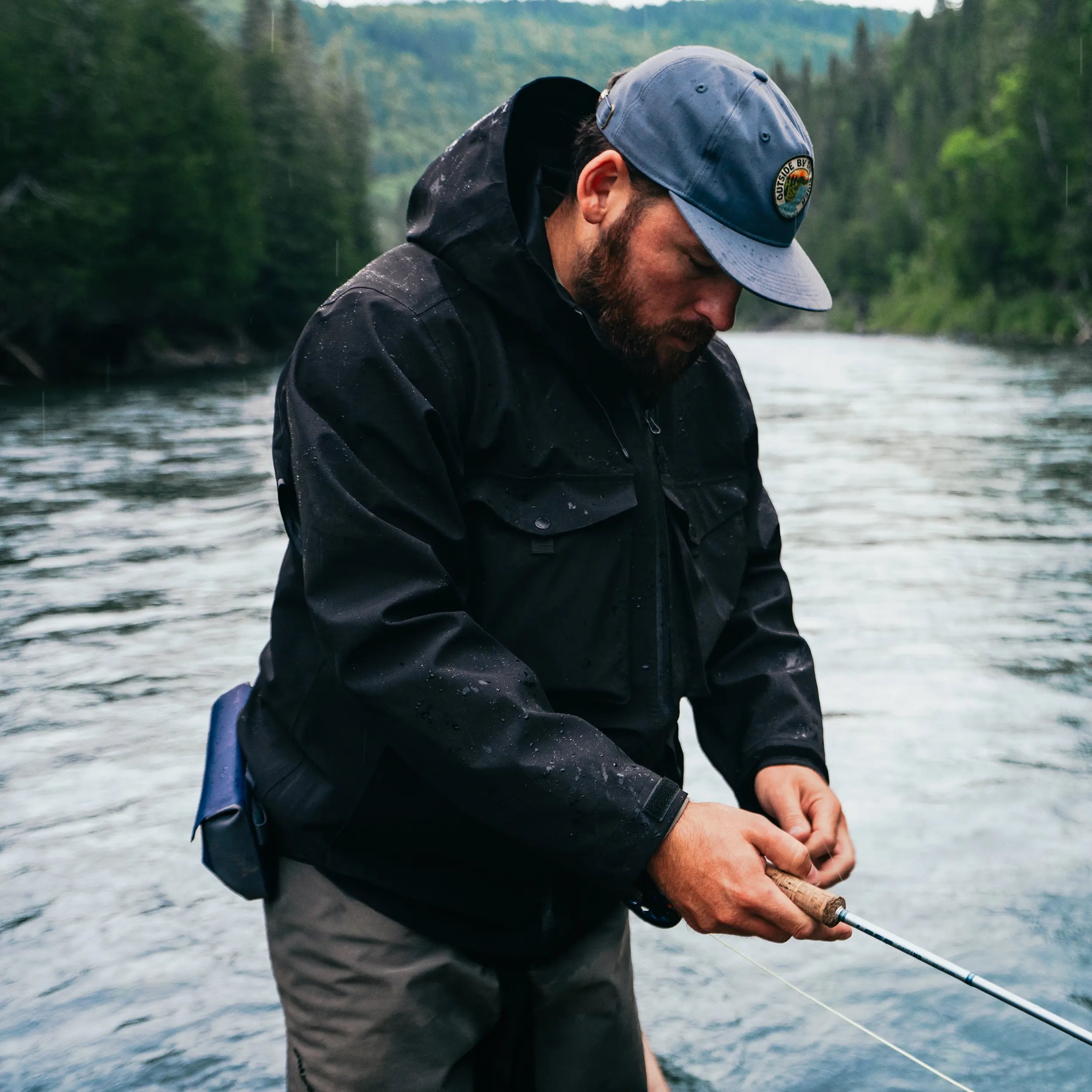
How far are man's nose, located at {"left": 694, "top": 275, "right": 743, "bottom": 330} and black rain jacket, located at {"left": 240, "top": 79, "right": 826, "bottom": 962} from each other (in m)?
0.16

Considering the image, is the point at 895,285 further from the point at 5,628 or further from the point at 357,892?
the point at 357,892

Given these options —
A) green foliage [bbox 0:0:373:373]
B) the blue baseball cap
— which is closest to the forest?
green foliage [bbox 0:0:373:373]

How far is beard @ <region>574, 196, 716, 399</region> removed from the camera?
6.75 ft

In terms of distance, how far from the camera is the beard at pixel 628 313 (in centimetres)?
206

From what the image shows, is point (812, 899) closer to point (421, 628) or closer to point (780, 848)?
point (780, 848)

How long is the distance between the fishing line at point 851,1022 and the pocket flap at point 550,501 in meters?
1.42

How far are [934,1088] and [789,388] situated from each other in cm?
2477

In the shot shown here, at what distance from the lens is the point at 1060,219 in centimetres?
4953

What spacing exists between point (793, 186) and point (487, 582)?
0.73 meters

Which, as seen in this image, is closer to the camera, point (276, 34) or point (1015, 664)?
point (1015, 664)

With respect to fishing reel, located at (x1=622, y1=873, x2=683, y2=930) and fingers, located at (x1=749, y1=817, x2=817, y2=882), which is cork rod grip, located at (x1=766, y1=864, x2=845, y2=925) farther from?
fishing reel, located at (x1=622, y1=873, x2=683, y2=930)

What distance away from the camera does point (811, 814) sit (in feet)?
7.58

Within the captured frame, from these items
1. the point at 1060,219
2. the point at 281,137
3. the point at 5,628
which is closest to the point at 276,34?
the point at 281,137

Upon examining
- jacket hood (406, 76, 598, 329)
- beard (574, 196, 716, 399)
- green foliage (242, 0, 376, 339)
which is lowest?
green foliage (242, 0, 376, 339)
